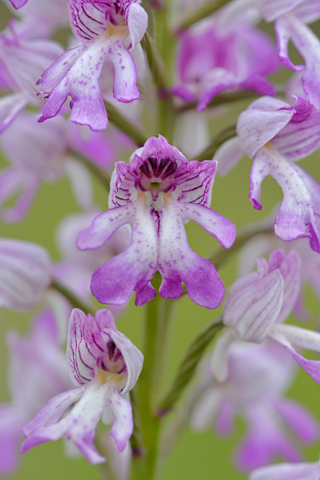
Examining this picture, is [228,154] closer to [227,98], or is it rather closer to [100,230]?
[227,98]

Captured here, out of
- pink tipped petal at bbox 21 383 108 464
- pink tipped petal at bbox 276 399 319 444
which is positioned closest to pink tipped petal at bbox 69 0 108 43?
pink tipped petal at bbox 21 383 108 464

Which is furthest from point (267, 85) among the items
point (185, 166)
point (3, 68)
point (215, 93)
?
point (3, 68)

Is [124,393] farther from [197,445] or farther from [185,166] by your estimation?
[197,445]

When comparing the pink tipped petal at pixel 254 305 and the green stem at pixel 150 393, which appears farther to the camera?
the green stem at pixel 150 393

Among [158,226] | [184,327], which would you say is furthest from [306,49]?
[184,327]

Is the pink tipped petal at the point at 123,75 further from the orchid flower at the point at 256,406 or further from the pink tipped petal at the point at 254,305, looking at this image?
the orchid flower at the point at 256,406

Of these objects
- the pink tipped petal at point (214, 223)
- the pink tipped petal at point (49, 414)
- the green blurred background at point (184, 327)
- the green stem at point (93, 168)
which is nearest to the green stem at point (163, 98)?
the green stem at point (93, 168)
